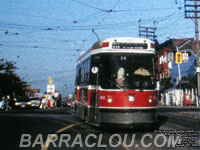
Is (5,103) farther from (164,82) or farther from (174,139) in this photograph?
(174,139)

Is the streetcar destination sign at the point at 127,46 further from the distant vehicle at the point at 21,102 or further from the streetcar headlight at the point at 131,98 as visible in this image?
the distant vehicle at the point at 21,102

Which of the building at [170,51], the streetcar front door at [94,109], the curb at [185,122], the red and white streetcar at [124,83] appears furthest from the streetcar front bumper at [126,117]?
the building at [170,51]

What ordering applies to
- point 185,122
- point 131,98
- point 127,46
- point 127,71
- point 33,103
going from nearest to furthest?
1. point 131,98
2. point 127,71
3. point 127,46
4. point 185,122
5. point 33,103

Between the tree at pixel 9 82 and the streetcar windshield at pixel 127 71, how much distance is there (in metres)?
56.8

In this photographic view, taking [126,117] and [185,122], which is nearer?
[126,117]

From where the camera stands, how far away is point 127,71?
1429 cm

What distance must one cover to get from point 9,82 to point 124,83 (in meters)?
60.2

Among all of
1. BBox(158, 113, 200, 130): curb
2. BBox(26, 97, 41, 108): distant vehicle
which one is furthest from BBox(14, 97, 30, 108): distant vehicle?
BBox(158, 113, 200, 130): curb

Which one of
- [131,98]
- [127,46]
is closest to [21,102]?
[127,46]

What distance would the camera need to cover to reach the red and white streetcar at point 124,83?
13.9m

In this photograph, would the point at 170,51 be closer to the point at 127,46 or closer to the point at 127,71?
the point at 127,46

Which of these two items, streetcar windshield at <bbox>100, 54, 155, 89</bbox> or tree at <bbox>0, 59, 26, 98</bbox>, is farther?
tree at <bbox>0, 59, 26, 98</bbox>

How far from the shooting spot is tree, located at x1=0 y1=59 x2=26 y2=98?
2751 inches

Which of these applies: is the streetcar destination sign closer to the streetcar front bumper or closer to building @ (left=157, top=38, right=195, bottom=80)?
the streetcar front bumper
